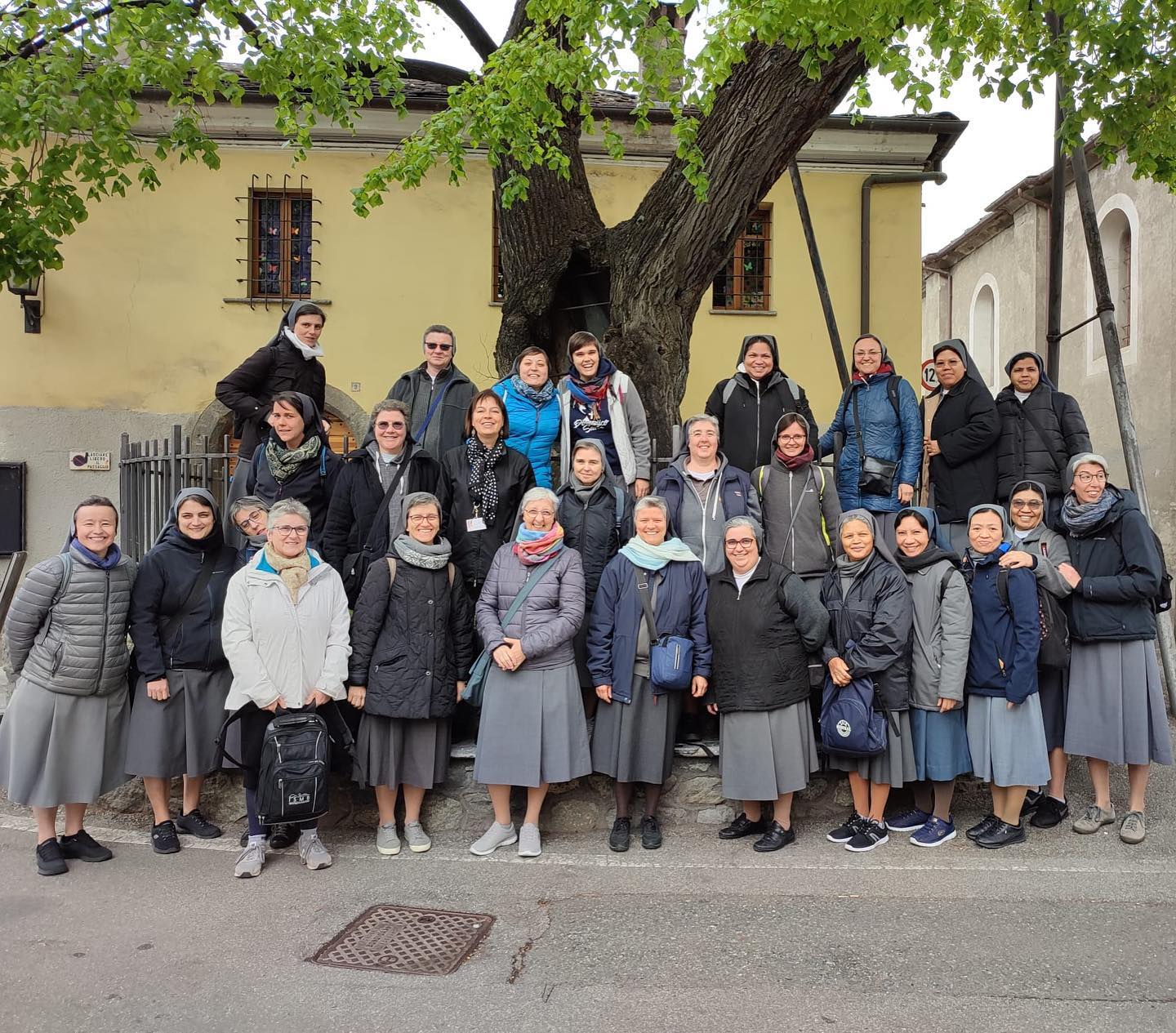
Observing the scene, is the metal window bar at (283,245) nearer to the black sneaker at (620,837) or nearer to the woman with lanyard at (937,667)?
the black sneaker at (620,837)

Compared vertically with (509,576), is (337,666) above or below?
below

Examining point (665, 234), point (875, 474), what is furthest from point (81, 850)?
point (665, 234)

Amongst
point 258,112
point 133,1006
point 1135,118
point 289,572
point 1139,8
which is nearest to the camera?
point 133,1006

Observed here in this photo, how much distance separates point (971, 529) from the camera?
5184 millimetres

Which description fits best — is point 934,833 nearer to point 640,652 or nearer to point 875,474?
point 640,652

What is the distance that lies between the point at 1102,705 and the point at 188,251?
11753 millimetres

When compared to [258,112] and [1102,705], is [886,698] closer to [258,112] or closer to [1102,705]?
[1102,705]

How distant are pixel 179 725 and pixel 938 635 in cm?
399

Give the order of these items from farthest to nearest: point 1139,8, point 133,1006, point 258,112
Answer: point 258,112 → point 1139,8 → point 133,1006

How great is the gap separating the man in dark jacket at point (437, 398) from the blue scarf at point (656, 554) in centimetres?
151

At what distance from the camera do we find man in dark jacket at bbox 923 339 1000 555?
612cm

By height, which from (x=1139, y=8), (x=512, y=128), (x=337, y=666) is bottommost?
(x=337, y=666)

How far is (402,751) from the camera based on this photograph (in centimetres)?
512

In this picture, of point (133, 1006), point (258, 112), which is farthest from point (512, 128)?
point (258, 112)
